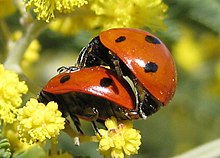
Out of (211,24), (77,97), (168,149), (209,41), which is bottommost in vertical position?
(168,149)

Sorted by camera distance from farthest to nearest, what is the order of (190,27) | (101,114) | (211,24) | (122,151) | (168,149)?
(168,149)
(190,27)
(211,24)
(101,114)
(122,151)

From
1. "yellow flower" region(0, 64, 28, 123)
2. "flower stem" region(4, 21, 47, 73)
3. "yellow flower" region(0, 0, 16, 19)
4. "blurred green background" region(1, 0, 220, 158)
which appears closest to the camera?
"yellow flower" region(0, 64, 28, 123)

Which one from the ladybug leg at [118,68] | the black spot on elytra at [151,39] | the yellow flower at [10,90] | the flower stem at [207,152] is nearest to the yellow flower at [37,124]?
the yellow flower at [10,90]

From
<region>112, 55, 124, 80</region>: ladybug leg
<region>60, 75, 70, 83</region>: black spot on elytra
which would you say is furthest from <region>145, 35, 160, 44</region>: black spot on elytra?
<region>60, 75, 70, 83</region>: black spot on elytra

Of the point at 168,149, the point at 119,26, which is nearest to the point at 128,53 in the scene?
the point at 119,26

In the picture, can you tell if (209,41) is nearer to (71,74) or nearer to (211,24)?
(211,24)

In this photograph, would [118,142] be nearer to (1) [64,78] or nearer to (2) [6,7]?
(1) [64,78]

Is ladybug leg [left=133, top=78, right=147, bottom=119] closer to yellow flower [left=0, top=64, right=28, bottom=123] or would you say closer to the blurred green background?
yellow flower [left=0, top=64, right=28, bottom=123]

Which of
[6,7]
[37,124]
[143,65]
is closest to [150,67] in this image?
[143,65]
